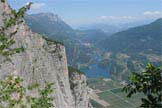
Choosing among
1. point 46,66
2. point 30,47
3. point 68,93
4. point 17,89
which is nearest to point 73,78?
point 68,93

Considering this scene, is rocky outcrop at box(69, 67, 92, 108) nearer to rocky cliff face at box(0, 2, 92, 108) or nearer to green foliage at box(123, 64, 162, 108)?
rocky cliff face at box(0, 2, 92, 108)

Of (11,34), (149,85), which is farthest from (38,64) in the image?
(149,85)

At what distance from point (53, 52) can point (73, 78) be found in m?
19.4

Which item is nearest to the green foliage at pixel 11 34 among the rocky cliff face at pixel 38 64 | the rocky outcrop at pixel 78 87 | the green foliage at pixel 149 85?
the green foliage at pixel 149 85

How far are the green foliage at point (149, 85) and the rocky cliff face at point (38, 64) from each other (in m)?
29.7

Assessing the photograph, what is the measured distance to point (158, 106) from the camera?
1447 centimetres

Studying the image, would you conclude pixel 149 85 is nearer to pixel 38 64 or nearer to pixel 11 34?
pixel 11 34

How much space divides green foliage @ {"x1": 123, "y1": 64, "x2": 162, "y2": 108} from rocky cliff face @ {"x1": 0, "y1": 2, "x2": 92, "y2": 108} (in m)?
29.7

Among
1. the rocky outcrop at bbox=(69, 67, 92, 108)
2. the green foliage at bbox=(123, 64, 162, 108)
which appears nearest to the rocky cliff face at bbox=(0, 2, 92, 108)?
the rocky outcrop at bbox=(69, 67, 92, 108)

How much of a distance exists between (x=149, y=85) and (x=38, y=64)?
60.8 metres

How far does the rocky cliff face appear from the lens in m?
58.8

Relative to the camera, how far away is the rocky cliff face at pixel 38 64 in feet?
193

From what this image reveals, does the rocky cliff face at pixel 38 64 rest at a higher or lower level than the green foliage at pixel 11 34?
lower

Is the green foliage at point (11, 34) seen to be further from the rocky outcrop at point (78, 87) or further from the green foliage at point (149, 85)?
the rocky outcrop at point (78, 87)
